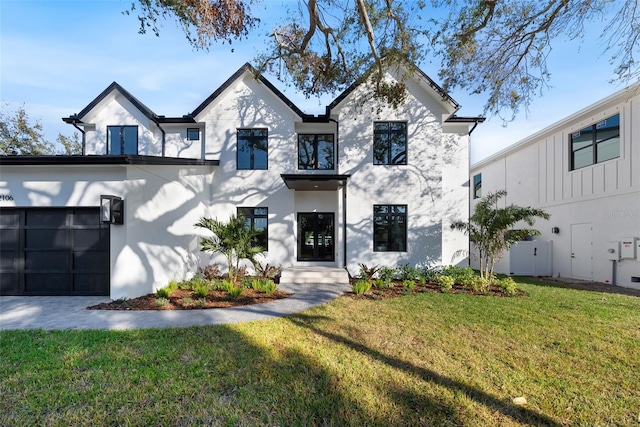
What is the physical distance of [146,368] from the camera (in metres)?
3.77

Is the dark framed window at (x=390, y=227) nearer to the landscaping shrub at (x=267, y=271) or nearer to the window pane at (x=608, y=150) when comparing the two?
the landscaping shrub at (x=267, y=271)

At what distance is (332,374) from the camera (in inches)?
144

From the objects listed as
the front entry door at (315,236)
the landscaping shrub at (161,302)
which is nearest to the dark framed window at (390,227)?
the front entry door at (315,236)

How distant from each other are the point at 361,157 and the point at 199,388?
30.7 feet

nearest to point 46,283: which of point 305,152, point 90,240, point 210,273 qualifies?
point 90,240

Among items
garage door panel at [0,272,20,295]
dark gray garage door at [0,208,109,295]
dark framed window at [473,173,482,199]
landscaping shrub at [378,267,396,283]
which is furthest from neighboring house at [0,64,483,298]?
dark framed window at [473,173,482,199]

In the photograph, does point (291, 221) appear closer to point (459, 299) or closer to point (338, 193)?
point (338, 193)

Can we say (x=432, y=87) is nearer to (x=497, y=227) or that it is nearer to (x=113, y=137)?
(x=497, y=227)

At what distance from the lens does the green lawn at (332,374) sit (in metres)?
2.91

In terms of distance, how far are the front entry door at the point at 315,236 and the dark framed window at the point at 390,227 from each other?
190 centimetres

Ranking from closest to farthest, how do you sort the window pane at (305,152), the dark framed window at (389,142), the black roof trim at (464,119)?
the dark framed window at (389,142), the black roof trim at (464,119), the window pane at (305,152)

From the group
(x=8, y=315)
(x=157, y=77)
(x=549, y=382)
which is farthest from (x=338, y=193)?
(x=8, y=315)

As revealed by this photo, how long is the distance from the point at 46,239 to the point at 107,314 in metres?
3.55

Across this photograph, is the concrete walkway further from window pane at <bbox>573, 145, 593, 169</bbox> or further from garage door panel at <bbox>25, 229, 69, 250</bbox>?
window pane at <bbox>573, 145, 593, 169</bbox>
